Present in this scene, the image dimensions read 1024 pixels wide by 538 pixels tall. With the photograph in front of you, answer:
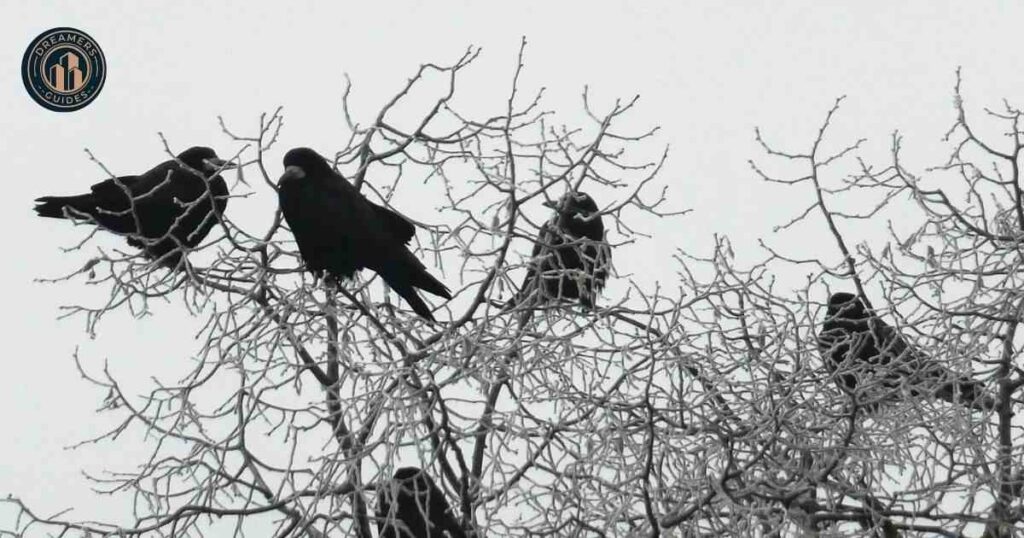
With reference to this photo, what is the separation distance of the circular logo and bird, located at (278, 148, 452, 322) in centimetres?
311

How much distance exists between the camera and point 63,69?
1027 centimetres

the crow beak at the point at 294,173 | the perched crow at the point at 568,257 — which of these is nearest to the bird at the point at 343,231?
the crow beak at the point at 294,173

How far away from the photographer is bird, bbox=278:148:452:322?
727 centimetres

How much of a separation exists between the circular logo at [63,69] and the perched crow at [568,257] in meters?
Result: 3.46

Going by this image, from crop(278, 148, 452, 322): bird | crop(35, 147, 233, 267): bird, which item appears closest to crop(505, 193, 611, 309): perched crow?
crop(278, 148, 452, 322): bird

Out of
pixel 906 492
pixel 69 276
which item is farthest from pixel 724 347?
pixel 69 276

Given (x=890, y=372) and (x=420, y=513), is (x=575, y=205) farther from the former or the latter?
(x=890, y=372)

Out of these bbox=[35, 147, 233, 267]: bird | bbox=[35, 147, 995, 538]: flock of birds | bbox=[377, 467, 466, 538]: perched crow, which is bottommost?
bbox=[377, 467, 466, 538]: perched crow

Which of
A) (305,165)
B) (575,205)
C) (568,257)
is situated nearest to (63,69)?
(305,165)

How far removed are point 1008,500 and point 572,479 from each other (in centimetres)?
242

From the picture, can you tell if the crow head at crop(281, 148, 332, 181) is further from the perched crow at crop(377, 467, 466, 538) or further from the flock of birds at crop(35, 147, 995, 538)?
the perched crow at crop(377, 467, 466, 538)

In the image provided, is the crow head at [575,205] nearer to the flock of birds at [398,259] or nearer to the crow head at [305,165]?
the flock of birds at [398,259]

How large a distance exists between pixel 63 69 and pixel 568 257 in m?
3.73

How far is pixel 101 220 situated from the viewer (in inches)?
341
